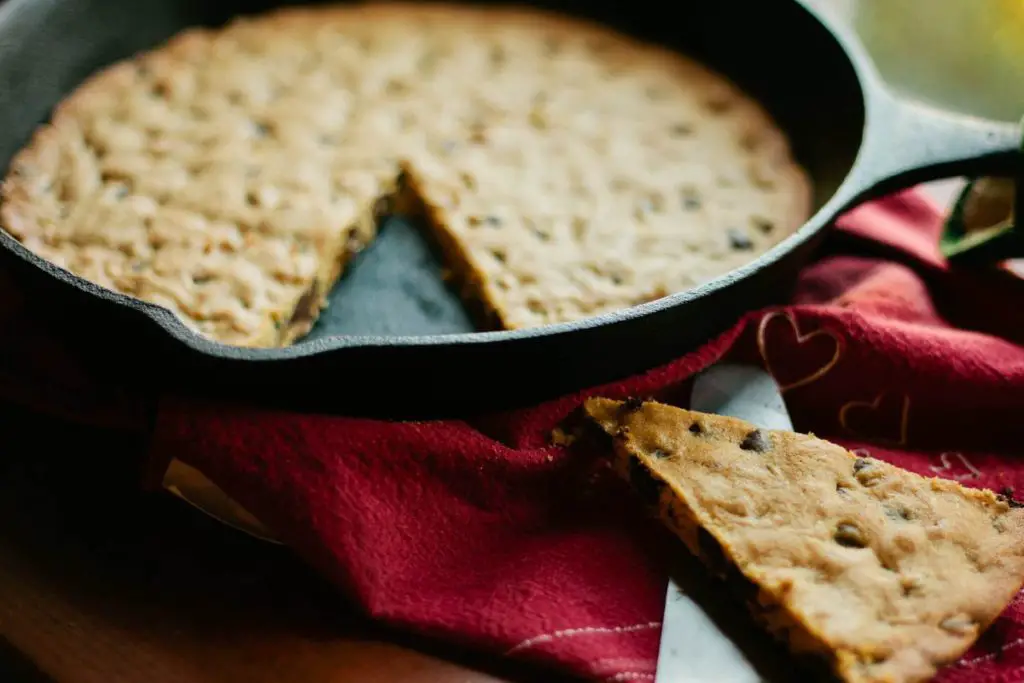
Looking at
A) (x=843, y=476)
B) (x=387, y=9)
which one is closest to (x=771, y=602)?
(x=843, y=476)

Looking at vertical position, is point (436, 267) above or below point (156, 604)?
above

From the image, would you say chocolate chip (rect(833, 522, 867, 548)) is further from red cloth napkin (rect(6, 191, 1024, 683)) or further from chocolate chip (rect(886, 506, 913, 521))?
red cloth napkin (rect(6, 191, 1024, 683))

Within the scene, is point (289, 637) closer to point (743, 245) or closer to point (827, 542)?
point (827, 542)

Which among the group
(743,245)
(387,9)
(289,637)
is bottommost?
(289,637)

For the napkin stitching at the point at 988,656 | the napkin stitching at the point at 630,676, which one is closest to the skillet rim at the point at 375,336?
the napkin stitching at the point at 630,676

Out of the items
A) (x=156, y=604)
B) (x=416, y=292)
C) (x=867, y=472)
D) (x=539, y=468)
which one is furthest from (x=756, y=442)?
(x=156, y=604)

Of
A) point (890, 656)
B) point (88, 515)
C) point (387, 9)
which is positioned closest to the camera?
point (890, 656)

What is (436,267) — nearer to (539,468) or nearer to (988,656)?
(539,468)
